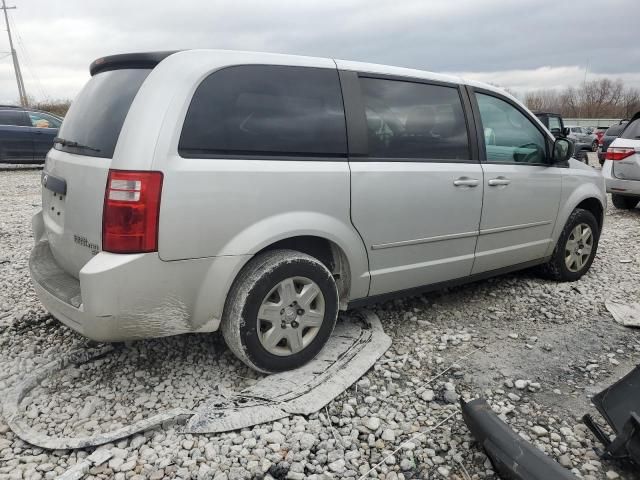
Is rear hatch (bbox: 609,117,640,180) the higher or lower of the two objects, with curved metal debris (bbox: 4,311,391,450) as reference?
higher

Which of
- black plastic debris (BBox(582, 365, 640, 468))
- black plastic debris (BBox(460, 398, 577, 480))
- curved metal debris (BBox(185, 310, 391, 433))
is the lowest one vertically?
curved metal debris (BBox(185, 310, 391, 433))

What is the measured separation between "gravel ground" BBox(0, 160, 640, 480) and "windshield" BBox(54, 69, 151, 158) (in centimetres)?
127

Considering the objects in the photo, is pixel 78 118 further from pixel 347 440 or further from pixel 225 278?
pixel 347 440

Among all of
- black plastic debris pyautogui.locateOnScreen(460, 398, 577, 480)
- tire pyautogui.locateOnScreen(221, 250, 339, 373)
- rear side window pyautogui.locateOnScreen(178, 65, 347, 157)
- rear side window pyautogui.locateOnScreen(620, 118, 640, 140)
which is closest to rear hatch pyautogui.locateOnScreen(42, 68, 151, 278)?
rear side window pyautogui.locateOnScreen(178, 65, 347, 157)

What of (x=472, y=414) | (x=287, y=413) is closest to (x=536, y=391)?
→ (x=472, y=414)

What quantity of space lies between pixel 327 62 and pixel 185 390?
2.05 meters

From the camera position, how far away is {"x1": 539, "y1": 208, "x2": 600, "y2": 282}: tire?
4.47m

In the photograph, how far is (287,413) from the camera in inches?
99.7

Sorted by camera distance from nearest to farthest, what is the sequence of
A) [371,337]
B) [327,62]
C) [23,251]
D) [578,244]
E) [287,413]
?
[287,413] < [327,62] < [371,337] < [578,244] < [23,251]

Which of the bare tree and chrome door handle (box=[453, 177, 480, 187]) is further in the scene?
the bare tree

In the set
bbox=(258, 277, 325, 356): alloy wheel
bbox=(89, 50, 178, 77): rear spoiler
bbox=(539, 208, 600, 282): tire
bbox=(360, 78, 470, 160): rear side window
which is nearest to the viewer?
bbox=(89, 50, 178, 77): rear spoiler

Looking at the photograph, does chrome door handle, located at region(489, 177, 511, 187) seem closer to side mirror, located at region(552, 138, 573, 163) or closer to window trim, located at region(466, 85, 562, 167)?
window trim, located at region(466, 85, 562, 167)


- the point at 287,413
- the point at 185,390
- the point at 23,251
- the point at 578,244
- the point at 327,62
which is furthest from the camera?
the point at 23,251

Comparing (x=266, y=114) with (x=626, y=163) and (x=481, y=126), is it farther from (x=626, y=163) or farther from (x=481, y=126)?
(x=626, y=163)
